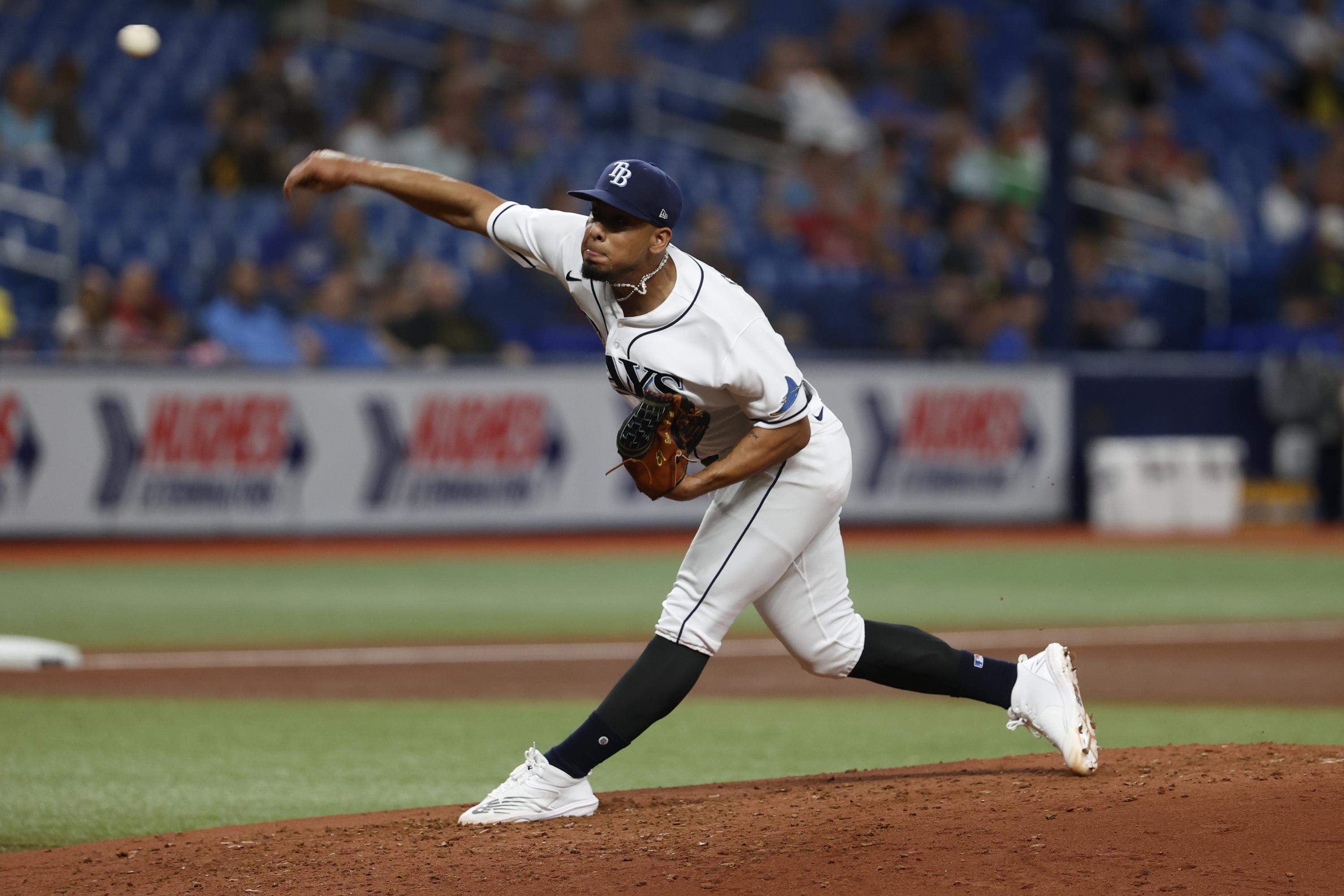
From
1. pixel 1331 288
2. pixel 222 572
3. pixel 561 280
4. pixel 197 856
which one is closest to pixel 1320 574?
pixel 1331 288

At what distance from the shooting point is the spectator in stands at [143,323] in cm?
1388

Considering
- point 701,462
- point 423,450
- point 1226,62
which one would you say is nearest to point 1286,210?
point 1226,62

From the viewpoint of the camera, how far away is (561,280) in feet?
15.5

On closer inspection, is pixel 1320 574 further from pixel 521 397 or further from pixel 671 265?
pixel 671 265

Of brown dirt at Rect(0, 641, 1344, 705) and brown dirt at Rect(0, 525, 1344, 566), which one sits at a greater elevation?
brown dirt at Rect(0, 525, 1344, 566)

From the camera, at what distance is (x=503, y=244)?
4797 millimetres

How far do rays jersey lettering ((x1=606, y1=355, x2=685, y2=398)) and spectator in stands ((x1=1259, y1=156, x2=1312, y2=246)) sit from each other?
17484 millimetres

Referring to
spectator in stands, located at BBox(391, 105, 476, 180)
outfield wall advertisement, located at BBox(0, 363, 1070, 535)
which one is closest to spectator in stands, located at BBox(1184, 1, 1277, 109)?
outfield wall advertisement, located at BBox(0, 363, 1070, 535)

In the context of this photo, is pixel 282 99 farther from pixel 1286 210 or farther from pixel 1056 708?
pixel 1056 708

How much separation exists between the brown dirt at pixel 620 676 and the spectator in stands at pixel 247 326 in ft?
21.3

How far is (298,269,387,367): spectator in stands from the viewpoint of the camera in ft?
48.1

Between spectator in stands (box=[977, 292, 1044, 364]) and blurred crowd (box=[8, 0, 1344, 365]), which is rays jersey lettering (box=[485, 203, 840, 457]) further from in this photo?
spectator in stands (box=[977, 292, 1044, 364])

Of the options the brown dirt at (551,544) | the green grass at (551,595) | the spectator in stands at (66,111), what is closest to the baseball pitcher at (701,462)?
the green grass at (551,595)

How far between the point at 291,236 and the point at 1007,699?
450 inches
